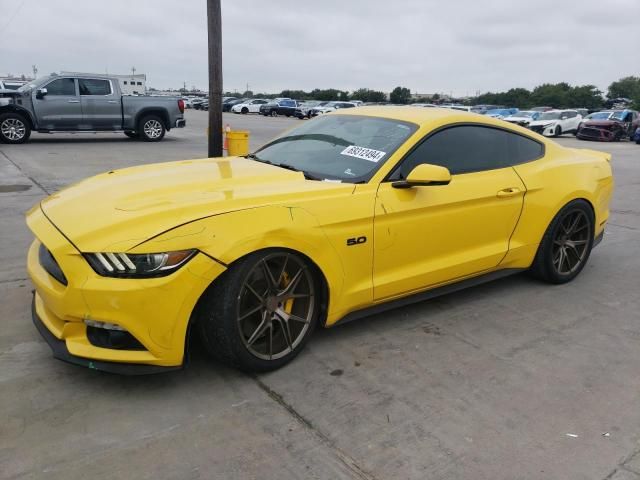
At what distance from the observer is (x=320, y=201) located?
10.0 feet

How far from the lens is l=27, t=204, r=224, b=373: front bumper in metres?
2.51

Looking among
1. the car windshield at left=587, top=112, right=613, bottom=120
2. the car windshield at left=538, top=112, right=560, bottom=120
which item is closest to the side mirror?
the car windshield at left=587, top=112, right=613, bottom=120

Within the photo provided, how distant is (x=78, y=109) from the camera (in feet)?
47.3

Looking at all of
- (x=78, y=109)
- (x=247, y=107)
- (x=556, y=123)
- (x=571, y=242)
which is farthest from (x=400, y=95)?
(x=571, y=242)

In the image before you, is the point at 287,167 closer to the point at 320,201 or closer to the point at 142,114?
the point at 320,201

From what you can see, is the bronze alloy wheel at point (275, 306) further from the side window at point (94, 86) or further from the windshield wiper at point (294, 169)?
the side window at point (94, 86)

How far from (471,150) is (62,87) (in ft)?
44.1

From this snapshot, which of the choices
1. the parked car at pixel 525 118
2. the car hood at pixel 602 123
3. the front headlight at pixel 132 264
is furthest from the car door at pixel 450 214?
the parked car at pixel 525 118

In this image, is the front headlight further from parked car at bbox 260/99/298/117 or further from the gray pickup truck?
parked car at bbox 260/99/298/117

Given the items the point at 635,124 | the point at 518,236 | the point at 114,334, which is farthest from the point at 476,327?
the point at 635,124

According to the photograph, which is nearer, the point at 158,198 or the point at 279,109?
the point at 158,198

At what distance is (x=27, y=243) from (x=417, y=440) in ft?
14.3

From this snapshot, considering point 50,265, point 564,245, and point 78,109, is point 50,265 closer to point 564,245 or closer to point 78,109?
point 564,245

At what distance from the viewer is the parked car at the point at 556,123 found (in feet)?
90.9
